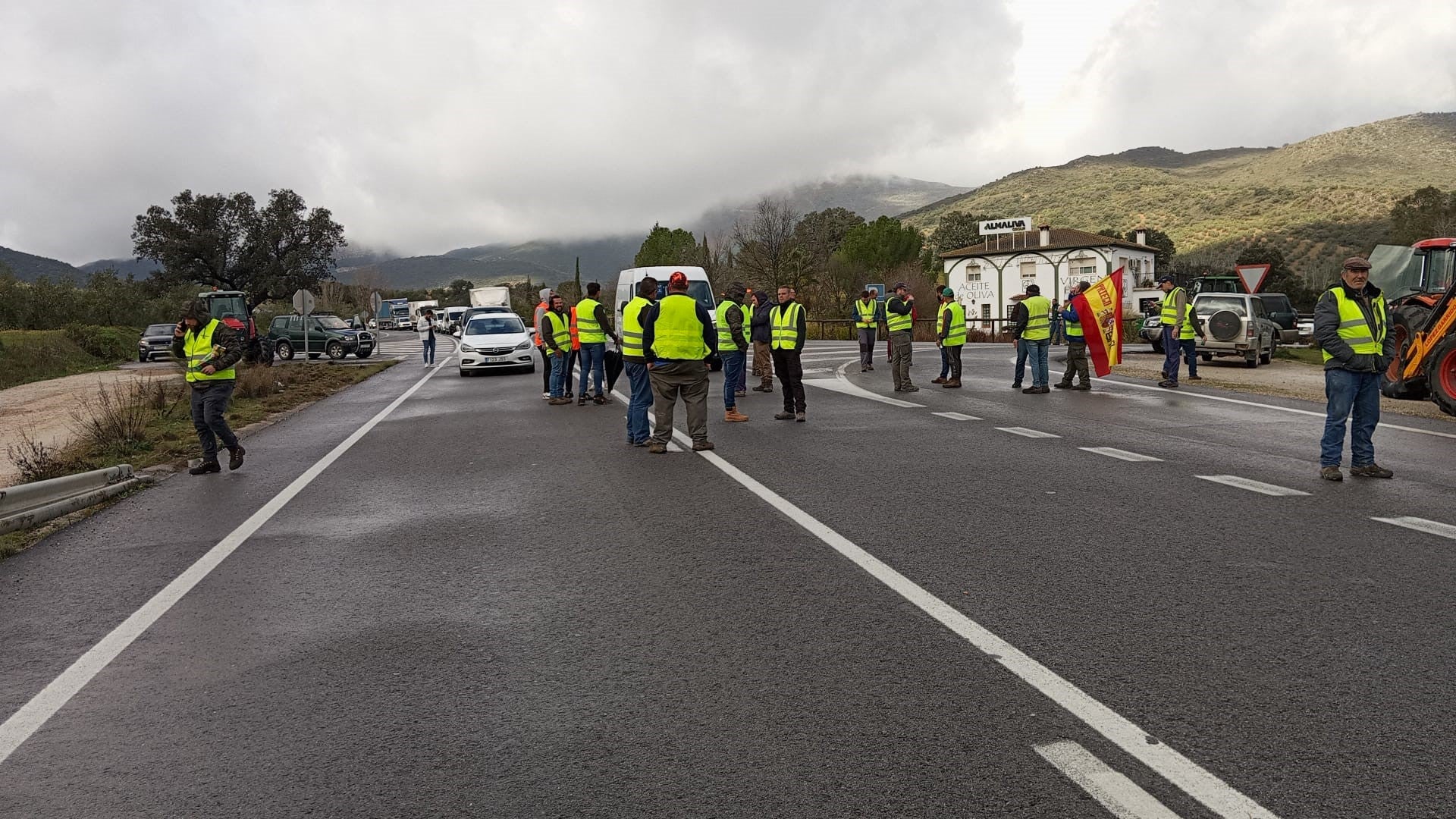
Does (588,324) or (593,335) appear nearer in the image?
(588,324)

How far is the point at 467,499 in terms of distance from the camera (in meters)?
8.86

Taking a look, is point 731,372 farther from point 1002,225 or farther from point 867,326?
point 1002,225

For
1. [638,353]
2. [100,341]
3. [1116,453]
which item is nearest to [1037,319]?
[1116,453]

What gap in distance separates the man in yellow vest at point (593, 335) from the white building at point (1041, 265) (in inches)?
2756

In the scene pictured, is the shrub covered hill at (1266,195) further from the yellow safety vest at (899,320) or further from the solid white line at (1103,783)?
the solid white line at (1103,783)

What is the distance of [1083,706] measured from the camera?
3.92 m

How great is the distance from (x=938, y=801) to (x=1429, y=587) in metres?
3.68

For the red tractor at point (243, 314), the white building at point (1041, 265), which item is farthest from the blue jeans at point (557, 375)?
the white building at point (1041, 265)

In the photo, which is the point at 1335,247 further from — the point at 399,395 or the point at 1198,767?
the point at 1198,767

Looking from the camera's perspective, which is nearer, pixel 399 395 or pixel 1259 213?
pixel 399 395

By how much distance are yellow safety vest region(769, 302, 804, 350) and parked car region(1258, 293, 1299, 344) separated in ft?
80.5

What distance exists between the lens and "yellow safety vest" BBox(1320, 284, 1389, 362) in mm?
8875

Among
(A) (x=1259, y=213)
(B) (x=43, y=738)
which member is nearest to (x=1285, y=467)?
(B) (x=43, y=738)

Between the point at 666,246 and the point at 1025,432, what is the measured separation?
11898 cm
